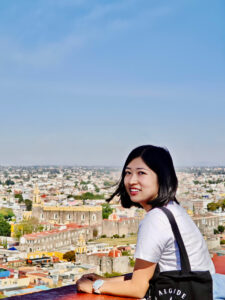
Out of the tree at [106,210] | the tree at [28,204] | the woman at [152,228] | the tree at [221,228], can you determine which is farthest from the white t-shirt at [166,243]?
the tree at [28,204]

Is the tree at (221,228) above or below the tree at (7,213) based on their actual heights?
above

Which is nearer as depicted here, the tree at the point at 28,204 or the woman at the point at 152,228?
the woman at the point at 152,228

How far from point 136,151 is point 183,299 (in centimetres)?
18

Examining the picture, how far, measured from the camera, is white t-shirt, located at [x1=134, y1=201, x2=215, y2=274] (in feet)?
1.55

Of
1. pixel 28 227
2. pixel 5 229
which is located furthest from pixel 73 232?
pixel 5 229

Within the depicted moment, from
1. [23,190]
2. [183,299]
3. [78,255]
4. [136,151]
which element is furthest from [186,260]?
[23,190]

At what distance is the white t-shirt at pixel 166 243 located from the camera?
0.47 metres

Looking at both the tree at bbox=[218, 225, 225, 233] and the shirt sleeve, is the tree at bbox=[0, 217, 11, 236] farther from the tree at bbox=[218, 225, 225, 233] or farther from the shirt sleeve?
the shirt sleeve

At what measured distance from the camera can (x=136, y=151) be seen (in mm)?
552

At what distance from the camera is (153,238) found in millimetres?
471

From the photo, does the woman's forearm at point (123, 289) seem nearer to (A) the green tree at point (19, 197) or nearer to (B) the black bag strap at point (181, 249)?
(B) the black bag strap at point (181, 249)

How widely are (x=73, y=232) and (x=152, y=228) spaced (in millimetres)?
11555

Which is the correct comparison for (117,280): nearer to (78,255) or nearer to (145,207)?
(145,207)

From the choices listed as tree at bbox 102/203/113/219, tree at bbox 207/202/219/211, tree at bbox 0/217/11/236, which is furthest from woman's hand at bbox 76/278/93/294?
tree at bbox 102/203/113/219
